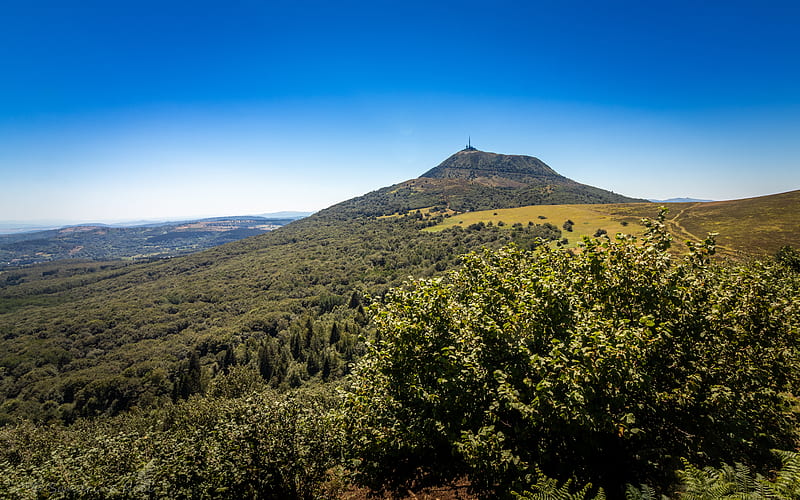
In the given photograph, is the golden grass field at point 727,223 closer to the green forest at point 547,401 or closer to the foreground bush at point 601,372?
the foreground bush at point 601,372

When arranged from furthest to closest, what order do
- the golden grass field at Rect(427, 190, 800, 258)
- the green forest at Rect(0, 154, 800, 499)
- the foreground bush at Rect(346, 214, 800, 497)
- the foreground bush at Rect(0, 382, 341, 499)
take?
the golden grass field at Rect(427, 190, 800, 258) < the foreground bush at Rect(0, 382, 341, 499) < the foreground bush at Rect(346, 214, 800, 497) < the green forest at Rect(0, 154, 800, 499)

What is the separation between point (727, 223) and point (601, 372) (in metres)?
134

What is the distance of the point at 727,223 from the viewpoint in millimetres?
99250

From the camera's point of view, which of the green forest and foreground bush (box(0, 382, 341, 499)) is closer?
the green forest

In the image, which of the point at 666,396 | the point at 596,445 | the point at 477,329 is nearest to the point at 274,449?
the point at 477,329

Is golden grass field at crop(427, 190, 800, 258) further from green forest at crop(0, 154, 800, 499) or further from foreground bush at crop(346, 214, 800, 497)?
green forest at crop(0, 154, 800, 499)

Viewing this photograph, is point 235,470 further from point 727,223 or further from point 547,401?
point 727,223

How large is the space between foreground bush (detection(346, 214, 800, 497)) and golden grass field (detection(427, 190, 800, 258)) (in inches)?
1865

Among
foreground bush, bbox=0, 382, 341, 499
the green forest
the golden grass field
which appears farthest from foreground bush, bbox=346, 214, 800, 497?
the golden grass field

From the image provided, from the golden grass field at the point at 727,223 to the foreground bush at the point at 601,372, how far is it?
47.4 meters

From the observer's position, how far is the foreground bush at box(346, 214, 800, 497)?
970 centimetres

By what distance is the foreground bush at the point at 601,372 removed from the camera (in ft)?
31.8

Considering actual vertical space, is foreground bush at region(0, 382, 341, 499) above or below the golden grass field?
below

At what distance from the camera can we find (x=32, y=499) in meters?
12.1
